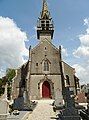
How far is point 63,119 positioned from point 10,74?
36.4 metres

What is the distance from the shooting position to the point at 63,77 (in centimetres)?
2831

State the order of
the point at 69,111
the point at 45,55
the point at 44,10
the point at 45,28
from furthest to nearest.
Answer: the point at 44,10, the point at 45,28, the point at 45,55, the point at 69,111

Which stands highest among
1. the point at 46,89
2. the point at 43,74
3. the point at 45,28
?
the point at 45,28

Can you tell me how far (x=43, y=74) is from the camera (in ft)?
96.1

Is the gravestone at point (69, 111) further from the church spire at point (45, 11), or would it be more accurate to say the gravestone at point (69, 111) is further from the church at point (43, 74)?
the church spire at point (45, 11)

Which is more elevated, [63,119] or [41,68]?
[41,68]

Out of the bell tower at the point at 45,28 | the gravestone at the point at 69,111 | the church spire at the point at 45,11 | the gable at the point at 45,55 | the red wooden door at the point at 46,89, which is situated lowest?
the gravestone at the point at 69,111

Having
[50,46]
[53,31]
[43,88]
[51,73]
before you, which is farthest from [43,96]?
[53,31]

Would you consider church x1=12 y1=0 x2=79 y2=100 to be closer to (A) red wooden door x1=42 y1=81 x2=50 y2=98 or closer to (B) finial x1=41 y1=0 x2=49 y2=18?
(A) red wooden door x1=42 y1=81 x2=50 y2=98

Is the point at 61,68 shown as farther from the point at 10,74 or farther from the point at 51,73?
the point at 10,74

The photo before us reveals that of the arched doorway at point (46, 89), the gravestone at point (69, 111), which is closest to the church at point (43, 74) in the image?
the arched doorway at point (46, 89)

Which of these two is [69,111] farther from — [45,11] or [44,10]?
[44,10]

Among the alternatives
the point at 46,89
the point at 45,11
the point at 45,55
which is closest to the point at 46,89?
the point at 46,89

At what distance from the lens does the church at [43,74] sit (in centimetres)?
2837
